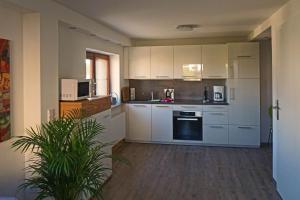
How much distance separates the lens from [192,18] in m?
4.50

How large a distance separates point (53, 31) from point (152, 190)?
2364mm

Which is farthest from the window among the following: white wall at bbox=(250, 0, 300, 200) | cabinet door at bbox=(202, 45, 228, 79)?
white wall at bbox=(250, 0, 300, 200)

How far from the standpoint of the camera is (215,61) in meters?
6.37

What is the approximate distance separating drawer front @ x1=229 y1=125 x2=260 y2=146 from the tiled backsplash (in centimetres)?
103

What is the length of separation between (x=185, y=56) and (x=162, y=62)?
53 centimetres

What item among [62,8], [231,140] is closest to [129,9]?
[62,8]

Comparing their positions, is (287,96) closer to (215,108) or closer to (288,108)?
(288,108)

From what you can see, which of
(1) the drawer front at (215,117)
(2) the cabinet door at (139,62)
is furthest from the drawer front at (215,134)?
(2) the cabinet door at (139,62)

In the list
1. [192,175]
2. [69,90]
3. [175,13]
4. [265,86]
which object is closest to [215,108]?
[265,86]

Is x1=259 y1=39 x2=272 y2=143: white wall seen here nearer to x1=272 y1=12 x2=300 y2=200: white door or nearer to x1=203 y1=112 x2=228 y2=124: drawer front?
x1=203 y1=112 x2=228 y2=124: drawer front

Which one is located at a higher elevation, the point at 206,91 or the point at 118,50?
the point at 118,50

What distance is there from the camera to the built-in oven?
632cm

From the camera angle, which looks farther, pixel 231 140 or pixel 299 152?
pixel 231 140

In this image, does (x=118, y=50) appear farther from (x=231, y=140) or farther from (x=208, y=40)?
(x=231, y=140)
